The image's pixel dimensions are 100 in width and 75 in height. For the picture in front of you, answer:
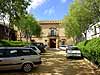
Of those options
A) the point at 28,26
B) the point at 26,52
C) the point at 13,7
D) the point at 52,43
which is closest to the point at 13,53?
the point at 26,52

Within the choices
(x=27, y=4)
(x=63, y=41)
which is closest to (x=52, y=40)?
(x=63, y=41)

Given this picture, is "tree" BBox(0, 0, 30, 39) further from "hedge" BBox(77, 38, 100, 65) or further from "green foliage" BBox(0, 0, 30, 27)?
"hedge" BBox(77, 38, 100, 65)

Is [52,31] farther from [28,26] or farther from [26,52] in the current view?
[26,52]

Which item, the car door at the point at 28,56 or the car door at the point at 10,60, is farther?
the car door at the point at 28,56

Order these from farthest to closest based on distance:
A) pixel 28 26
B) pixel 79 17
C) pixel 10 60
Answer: pixel 28 26, pixel 79 17, pixel 10 60

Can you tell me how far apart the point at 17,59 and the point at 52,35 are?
56.3 meters

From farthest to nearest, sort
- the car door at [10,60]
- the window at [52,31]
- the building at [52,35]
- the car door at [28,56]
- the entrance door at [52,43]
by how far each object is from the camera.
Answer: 1. the entrance door at [52,43]
2. the window at [52,31]
3. the building at [52,35]
4. the car door at [28,56]
5. the car door at [10,60]

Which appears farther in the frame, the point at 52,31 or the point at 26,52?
the point at 52,31

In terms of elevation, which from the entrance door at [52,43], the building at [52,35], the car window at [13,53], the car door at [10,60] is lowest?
the car door at [10,60]

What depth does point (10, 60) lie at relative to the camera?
51.1 ft

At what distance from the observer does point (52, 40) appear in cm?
7231

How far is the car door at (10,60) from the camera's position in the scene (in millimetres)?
15445

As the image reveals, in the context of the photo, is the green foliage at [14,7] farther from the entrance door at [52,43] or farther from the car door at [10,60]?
the entrance door at [52,43]

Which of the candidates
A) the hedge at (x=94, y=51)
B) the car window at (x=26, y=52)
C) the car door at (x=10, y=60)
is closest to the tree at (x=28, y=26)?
the hedge at (x=94, y=51)
